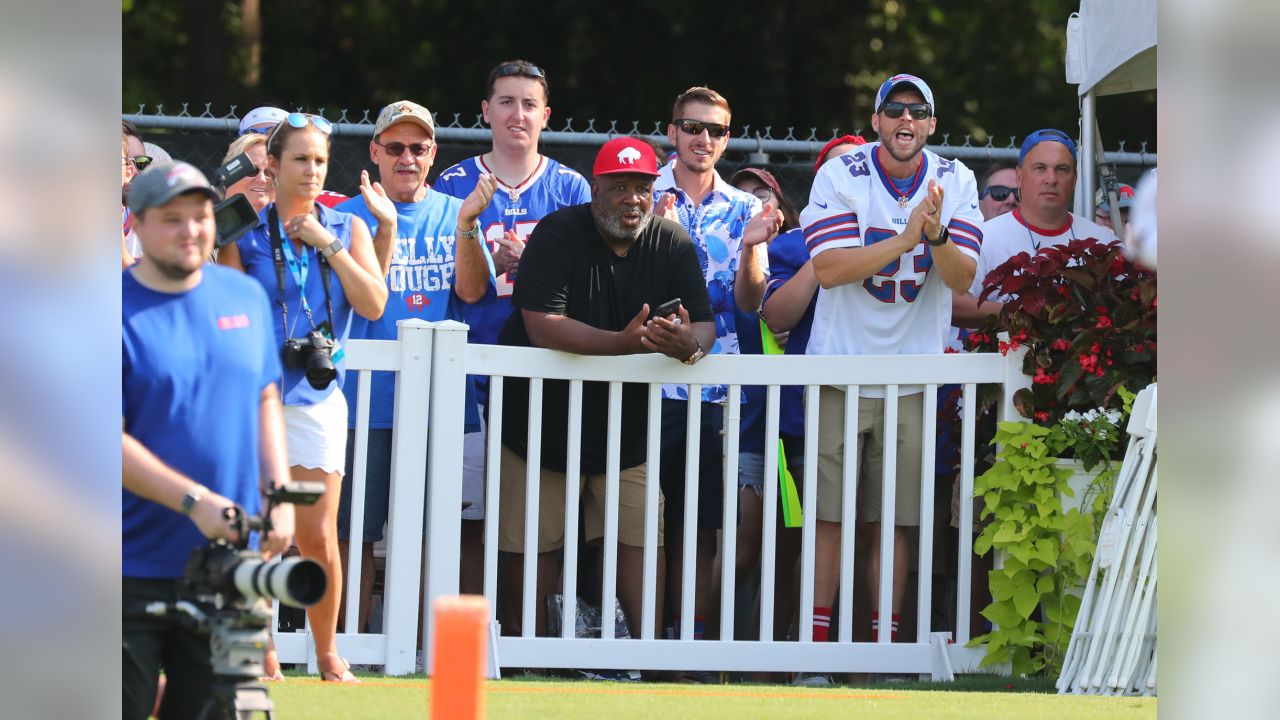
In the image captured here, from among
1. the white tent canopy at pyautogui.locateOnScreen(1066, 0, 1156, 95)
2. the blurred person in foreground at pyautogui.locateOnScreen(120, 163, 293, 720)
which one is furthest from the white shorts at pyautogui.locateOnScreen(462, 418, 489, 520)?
the white tent canopy at pyautogui.locateOnScreen(1066, 0, 1156, 95)

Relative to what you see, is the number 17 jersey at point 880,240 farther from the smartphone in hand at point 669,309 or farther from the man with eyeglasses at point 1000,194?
the man with eyeglasses at point 1000,194

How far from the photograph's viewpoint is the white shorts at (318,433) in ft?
13.2

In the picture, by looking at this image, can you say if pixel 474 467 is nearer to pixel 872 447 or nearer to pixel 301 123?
pixel 872 447

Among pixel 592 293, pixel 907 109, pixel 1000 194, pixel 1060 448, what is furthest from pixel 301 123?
pixel 1000 194

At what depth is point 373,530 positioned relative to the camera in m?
4.87

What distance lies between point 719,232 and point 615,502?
1.06m

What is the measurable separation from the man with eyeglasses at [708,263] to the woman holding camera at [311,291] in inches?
46.7

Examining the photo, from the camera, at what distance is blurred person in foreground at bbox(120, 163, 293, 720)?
3.47m

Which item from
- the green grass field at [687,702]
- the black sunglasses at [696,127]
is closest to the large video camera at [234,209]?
the green grass field at [687,702]
